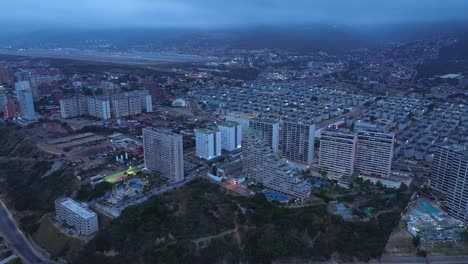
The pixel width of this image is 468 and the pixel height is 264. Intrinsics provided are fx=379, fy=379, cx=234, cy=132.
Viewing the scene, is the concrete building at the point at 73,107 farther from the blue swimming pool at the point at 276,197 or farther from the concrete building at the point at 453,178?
the concrete building at the point at 453,178

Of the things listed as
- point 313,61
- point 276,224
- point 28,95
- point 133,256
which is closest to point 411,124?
point 276,224

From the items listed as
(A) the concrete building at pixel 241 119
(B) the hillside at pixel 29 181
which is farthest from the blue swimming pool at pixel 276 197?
(B) the hillside at pixel 29 181

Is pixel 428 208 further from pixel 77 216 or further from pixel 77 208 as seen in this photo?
pixel 77 208

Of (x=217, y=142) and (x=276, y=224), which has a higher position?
(x=217, y=142)

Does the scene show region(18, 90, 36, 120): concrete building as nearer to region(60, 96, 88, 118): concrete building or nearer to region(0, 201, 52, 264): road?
region(60, 96, 88, 118): concrete building

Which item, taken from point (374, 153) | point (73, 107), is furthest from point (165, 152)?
point (73, 107)

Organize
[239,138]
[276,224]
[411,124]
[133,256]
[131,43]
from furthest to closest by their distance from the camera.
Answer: [131,43]
[411,124]
[239,138]
[276,224]
[133,256]

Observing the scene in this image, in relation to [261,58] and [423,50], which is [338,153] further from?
[423,50]
